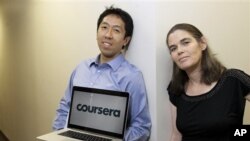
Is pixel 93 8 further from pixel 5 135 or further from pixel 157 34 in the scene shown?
pixel 5 135

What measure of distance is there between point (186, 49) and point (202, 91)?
8.5 inches

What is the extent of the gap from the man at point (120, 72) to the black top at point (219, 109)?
0.25 meters

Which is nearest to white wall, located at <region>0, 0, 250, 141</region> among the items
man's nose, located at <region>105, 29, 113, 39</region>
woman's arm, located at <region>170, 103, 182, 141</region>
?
woman's arm, located at <region>170, 103, 182, 141</region>

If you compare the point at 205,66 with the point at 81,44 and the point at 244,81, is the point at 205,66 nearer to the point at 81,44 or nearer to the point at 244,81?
the point at 244,81

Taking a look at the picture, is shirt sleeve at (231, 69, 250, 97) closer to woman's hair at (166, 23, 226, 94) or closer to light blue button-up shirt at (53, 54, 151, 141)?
woman's hair at (166, 23, 226, 94)

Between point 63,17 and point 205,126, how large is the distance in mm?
1438

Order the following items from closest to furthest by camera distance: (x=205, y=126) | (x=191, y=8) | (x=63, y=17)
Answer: (x=205, y=126) < (x=191, y=8) < (x=63, y=17)

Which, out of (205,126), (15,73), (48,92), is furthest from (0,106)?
(205,126)

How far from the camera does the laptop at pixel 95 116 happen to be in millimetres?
1369

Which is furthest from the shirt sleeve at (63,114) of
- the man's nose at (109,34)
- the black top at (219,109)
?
the black top at (219,109)

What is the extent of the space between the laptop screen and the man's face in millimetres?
253

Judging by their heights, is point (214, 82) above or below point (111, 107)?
Answer: above

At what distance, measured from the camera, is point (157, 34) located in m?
1.43

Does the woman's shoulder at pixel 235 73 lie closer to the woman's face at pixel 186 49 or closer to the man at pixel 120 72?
the woman's face at pixel 186 49
